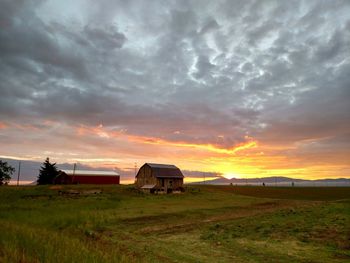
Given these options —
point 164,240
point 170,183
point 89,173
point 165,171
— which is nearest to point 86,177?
point 89,173

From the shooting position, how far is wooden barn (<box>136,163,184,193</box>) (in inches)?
2862

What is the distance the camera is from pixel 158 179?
73.1 meters

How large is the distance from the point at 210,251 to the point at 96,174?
78.4 metres

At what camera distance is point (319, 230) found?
21.1m

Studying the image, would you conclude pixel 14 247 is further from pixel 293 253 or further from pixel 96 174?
pixel 96 174

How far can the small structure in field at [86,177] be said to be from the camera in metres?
85.5

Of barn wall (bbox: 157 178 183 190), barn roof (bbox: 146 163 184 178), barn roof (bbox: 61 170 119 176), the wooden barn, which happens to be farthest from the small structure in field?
barn wall (bbox: 157 178 183 190)

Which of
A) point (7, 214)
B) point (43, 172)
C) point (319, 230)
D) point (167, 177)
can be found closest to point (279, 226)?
point (319, 230)

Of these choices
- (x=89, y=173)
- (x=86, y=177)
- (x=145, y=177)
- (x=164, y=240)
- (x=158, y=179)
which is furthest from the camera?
(x=89, y=173)

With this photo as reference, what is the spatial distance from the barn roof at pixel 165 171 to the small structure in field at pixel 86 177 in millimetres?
20374

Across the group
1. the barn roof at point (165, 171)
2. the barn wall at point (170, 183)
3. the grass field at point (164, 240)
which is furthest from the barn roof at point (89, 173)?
the grass field at point (164, 240)

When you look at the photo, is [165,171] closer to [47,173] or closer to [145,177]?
[145,177]

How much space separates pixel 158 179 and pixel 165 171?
363 centimetres

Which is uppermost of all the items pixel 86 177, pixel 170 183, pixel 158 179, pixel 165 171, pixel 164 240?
pixel 165 171
